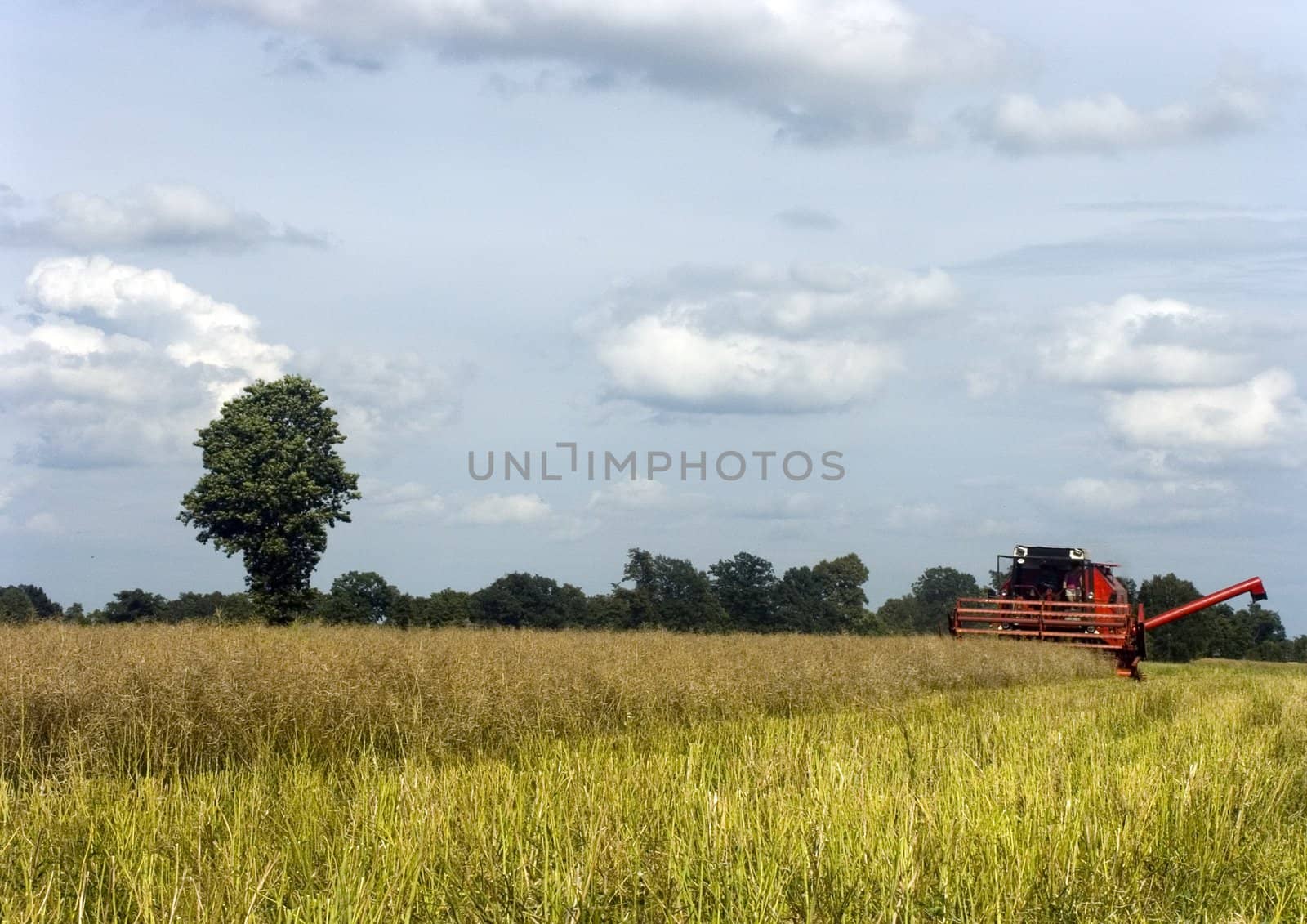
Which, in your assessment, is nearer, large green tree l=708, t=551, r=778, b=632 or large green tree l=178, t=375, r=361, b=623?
large green tree l=178, t=375, r=361, b=623

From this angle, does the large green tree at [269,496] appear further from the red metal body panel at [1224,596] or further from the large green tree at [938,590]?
the large green tree at [938,590]

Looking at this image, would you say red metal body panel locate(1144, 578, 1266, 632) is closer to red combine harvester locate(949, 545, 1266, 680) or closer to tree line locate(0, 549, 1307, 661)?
red combine harvester locate(949, 545, 1266, 680)

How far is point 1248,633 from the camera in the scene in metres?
78.2

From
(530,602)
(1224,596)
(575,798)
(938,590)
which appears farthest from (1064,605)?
(938,590)

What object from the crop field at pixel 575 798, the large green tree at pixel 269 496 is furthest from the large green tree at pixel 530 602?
the crop field at pixel 575 798

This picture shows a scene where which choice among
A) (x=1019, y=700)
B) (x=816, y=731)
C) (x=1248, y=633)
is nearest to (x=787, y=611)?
(x=1248, y=633)

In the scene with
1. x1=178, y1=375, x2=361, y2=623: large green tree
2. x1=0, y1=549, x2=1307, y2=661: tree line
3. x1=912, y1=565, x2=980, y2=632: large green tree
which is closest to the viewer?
x1=178, y1=375, x2=361, y2=623: large green tree

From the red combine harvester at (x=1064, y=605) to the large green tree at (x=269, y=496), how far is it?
2016cm

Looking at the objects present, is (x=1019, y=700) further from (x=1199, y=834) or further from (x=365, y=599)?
(x=365, y=599)

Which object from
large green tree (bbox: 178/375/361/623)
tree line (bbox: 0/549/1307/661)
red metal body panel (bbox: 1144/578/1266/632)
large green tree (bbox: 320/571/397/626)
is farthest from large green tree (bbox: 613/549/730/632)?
red metal body panel (bbox: 1144/578/1266/632)

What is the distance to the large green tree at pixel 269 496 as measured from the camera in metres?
36.5

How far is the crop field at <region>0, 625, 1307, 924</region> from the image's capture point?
4852 mm

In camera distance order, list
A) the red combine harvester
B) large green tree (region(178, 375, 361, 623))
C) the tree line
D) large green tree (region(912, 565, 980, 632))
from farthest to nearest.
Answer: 1. large green tree (region(912, 565, 980, 632))
2. the tree line
3. large green tree (region(178, 375, 361, 623))
4. the red combine harvester

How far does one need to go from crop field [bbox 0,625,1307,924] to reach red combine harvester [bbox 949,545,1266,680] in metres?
12.3
